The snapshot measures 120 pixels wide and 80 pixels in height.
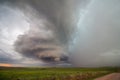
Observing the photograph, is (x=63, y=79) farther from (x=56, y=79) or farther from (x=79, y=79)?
(x=79, y=79)

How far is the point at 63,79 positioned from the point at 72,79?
2369 mm

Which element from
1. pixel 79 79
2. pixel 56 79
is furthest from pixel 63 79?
pixel 79 79

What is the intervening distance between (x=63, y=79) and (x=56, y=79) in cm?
147

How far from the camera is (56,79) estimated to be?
34625 mm

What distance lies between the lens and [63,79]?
34.8 meters

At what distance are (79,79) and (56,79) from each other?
524 cm

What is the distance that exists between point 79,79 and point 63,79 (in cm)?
381

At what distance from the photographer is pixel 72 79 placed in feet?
118

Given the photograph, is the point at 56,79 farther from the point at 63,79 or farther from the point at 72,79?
the point at 72,79

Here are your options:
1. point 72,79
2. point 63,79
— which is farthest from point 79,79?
point 63,79

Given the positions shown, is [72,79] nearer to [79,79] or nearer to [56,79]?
[79,79]

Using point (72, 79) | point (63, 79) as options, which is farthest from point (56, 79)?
point (72, 79)
